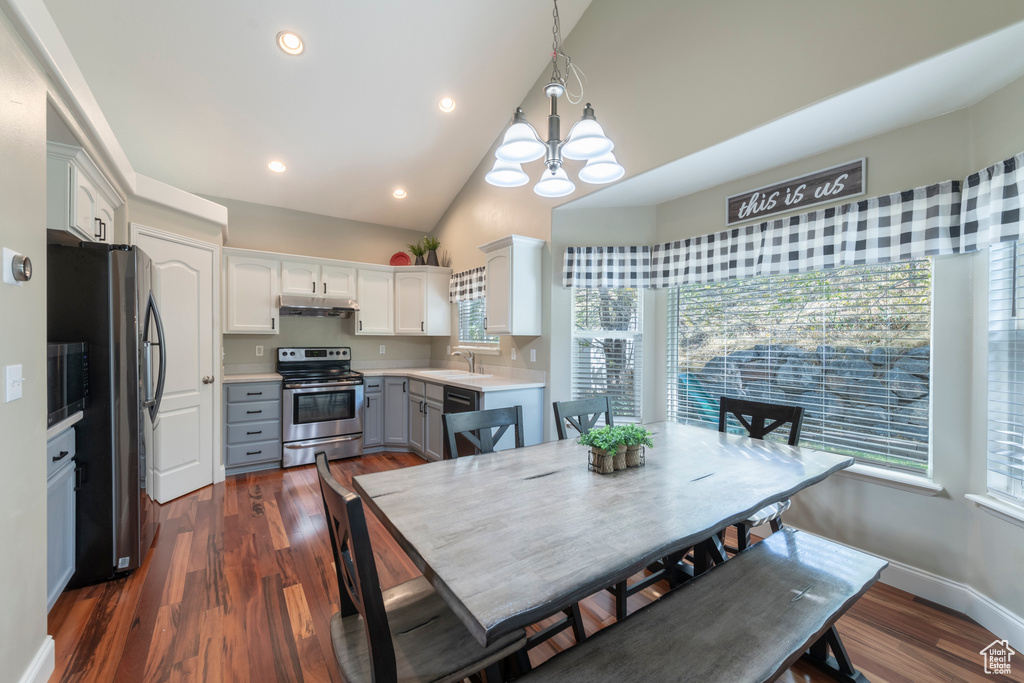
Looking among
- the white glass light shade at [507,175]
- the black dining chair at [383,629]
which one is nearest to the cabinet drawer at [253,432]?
the black dining chair at [383,629]

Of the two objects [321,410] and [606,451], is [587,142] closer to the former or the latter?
[606,451]

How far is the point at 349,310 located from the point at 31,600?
138 inches

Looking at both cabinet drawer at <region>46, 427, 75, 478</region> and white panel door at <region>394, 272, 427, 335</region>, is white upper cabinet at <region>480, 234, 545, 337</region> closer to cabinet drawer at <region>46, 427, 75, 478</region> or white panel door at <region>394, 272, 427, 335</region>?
white panel door at <region>394, 272, 427, 335</region>

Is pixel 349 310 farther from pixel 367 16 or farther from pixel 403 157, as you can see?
pixel 367 16

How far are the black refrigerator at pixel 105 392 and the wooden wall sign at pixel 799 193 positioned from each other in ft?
12.0

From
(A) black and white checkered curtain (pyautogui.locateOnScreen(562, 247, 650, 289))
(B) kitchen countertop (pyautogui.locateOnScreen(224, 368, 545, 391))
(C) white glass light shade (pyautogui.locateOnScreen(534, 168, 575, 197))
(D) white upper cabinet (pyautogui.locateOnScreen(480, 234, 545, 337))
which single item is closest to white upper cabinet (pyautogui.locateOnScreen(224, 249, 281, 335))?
(B) kitchen countertop (pyautogui.locateOnScreen(224, 368, 545, 391))

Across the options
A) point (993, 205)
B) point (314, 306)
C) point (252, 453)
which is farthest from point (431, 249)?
point (993, 205)

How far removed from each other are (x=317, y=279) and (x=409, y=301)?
102cm

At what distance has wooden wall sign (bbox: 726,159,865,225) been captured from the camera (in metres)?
2.37

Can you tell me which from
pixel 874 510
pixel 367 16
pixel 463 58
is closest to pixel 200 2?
pixel 367 16

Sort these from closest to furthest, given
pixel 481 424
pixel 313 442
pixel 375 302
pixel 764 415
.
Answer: pixel 481 424 < pixel 764 415 < pixel 313 442 < pixel 375 302

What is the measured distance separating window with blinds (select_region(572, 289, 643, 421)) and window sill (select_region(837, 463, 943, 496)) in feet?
4.77

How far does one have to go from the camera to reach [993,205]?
6.04ft

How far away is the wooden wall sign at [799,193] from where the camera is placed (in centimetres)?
237
